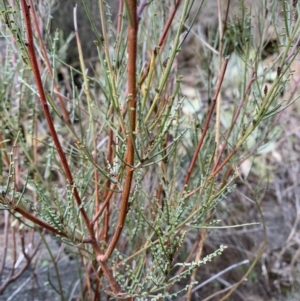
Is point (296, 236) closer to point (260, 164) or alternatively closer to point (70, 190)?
point (260, 164)

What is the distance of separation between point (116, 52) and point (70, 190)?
267 mm

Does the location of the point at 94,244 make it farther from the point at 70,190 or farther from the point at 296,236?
the point at 296,236

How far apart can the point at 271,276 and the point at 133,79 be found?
1823 mm

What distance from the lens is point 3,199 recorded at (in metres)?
0.72

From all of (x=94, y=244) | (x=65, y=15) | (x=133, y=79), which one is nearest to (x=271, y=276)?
(x=94, y=244)

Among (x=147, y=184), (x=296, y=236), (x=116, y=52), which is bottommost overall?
(x=296, y=236)

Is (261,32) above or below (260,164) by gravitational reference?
above

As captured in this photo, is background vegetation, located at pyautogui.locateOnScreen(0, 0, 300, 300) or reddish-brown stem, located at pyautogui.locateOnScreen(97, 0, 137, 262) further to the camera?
background vegetation, located at pyautogui.locateOnScreen(0, 0, 300, 300)

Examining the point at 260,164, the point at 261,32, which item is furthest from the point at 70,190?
the point at 260,164

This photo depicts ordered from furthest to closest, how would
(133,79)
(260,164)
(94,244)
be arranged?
(260,164) < (94,244) < (133,79)

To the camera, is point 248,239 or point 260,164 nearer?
point 248,239

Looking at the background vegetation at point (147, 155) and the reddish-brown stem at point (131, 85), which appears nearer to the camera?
the reddish-brown stem at point (131, 85)

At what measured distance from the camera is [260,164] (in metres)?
2.73

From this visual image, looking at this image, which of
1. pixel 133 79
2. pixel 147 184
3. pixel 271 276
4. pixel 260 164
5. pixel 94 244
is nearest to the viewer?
pixel 133 79
